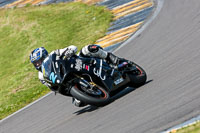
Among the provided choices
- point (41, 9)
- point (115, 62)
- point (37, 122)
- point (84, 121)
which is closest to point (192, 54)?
point (115, 62)

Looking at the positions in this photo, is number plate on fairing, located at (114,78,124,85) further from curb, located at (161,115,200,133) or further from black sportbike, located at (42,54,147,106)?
curb, located at (161,115,200,133)

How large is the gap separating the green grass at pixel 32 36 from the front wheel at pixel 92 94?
4.27 m

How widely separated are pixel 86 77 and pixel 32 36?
36.0ft

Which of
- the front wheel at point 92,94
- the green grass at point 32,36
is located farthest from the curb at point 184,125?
the green grass at point 32,36

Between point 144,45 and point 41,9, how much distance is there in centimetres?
1035

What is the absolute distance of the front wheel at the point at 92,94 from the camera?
7176 millimetres

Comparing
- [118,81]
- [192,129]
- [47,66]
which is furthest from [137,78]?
[192,129]

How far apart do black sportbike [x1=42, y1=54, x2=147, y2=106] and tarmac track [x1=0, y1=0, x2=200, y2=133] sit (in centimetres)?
27

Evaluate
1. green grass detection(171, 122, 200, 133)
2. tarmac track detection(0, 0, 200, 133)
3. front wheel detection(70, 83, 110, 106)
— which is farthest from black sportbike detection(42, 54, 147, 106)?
green grass detection(171, 122, 200, 133)

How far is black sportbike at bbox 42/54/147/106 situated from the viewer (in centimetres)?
739

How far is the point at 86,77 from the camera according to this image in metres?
7.74

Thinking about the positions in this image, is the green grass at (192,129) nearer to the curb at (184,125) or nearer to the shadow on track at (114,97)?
the curb at (184,125)

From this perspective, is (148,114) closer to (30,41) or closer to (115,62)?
(115,62)

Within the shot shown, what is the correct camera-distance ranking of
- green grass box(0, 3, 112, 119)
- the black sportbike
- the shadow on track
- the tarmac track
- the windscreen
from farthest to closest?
green grass box(0, 3, 112, 119) → the shadow on track → the windscreen → the black sportbike → the tarmac track
